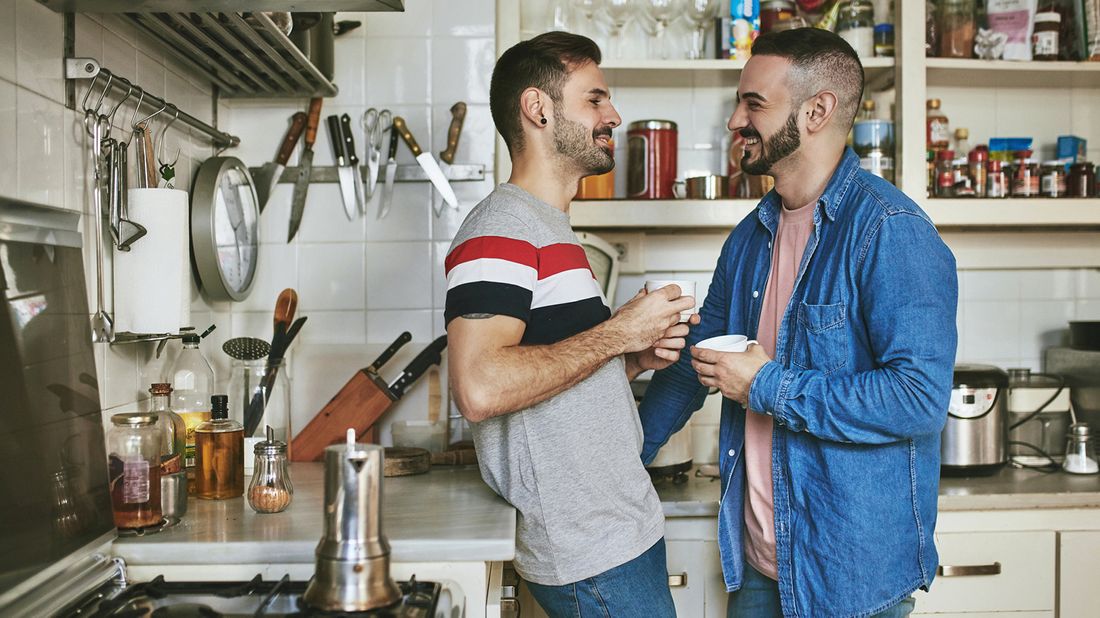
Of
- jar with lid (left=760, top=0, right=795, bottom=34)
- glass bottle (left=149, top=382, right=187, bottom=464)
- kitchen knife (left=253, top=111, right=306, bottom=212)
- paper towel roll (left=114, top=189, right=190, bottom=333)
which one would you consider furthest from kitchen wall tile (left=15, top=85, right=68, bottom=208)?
jar with lid (left=760, top=0, right=795, bottom=34)

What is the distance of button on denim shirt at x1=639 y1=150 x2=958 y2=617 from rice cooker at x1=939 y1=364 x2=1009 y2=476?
744 millimetres

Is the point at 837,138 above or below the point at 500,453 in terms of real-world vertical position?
above

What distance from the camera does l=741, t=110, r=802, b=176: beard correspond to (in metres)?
1.63

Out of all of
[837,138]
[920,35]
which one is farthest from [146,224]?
[920,35]

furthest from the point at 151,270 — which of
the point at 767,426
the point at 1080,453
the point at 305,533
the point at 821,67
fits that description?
the point at 1080,453

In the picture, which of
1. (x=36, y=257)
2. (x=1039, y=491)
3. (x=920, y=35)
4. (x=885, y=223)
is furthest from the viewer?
(x=920, y=35)

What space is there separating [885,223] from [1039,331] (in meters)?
1.50

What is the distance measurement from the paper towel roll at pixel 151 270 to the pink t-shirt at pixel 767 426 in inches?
42.5

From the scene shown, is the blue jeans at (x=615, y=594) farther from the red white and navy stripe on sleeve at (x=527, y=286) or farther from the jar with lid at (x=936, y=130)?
the jar with lid at (x=936, y=130)

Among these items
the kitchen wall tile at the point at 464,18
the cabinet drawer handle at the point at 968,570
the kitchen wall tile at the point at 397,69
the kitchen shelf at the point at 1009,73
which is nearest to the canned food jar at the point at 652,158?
the kitchen wall tile at the point at 464,18

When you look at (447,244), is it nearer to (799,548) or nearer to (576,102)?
(576,102)

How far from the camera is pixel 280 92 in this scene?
219 centimetres

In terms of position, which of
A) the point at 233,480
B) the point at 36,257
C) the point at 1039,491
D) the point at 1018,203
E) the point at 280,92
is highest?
the point at 280,92

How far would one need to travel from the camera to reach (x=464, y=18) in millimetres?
2268
